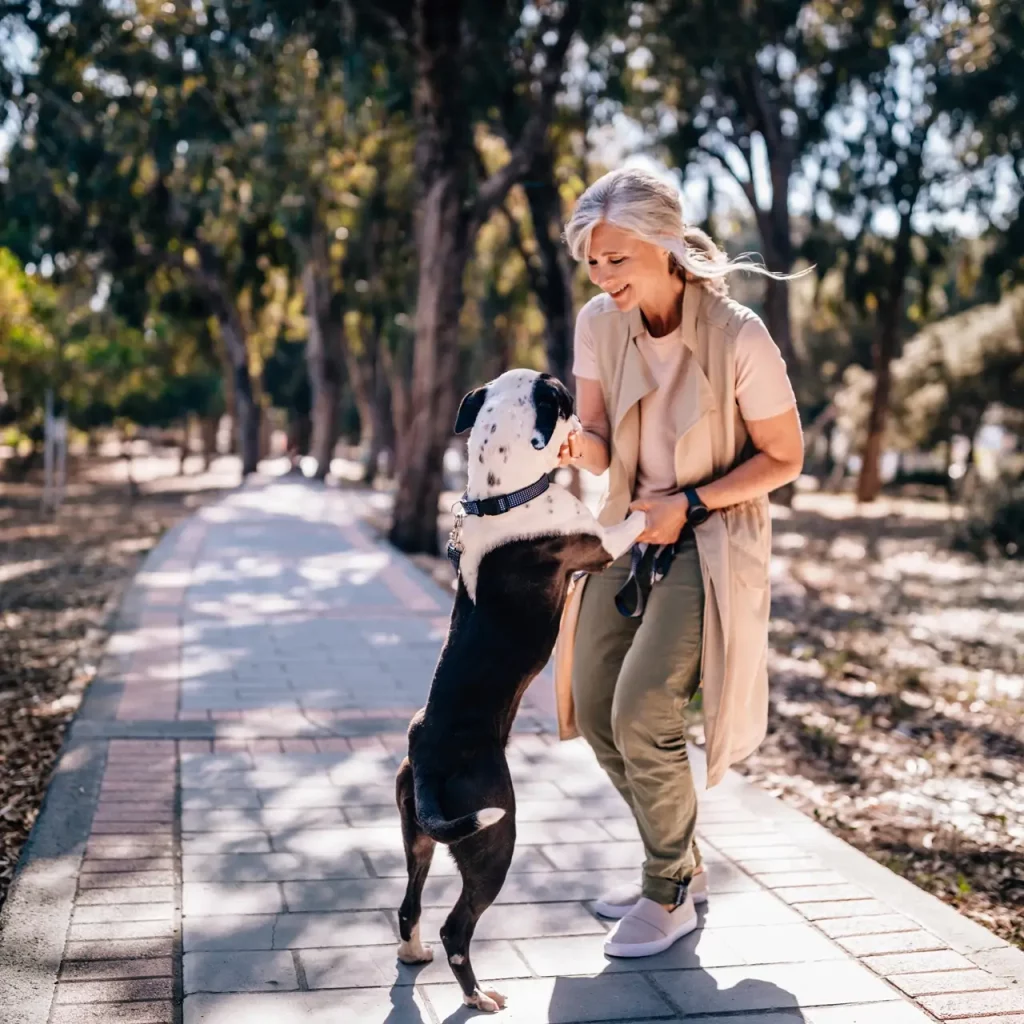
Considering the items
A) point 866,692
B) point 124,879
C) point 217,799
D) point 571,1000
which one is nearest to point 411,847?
point 571,1000

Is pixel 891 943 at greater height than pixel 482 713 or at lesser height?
lesser

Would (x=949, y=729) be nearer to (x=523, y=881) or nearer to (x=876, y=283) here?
(x=523, y=881)

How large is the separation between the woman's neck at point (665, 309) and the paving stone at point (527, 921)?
5.84ft

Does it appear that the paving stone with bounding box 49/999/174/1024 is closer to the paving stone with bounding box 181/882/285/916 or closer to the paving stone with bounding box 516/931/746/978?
the paving stone with bounding box 181/882/285/916

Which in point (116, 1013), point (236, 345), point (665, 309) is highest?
point (665, 309)

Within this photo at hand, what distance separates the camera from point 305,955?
3.68m

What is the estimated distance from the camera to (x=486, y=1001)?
3.34m

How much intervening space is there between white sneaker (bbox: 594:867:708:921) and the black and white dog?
75cm

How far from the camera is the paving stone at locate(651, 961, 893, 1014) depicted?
11.4 ft

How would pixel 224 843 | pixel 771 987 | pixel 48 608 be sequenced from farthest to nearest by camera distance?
pixel 48 608 < pixel 224 843 < pixel 771 987

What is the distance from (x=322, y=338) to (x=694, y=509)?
24.0 meters

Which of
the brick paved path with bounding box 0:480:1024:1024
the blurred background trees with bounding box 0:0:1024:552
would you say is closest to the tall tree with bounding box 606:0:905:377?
the blurred background trees with bounding box 0:0:1024:552

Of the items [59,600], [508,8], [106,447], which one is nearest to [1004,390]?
[508,8]

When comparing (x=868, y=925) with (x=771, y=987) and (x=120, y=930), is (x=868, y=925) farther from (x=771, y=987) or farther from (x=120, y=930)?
(x=120, y=930)
